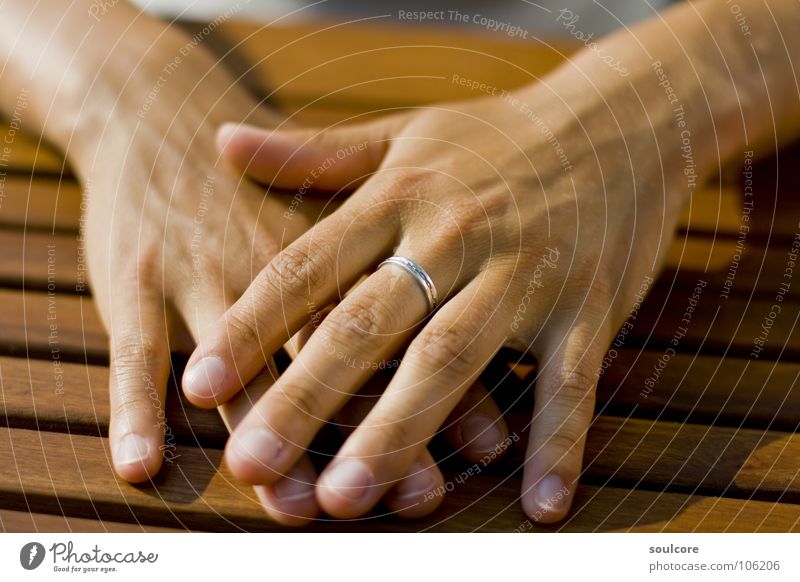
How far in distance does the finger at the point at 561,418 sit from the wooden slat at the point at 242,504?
0.6 inches

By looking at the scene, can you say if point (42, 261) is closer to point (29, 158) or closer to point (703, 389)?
point (29, 158)

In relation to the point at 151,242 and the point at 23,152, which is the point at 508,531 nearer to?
the point at 151,242

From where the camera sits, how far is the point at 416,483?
59cm

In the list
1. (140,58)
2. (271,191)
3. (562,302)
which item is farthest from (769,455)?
(140,58)

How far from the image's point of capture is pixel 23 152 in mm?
1035

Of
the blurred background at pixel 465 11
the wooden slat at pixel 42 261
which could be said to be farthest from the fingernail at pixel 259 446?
the blurred background at pixel 465 11

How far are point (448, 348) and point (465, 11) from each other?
884 mm

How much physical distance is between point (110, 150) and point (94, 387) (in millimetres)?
387

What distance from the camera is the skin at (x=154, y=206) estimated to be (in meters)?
0.63

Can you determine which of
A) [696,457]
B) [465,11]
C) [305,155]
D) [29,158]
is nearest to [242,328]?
[305,155]

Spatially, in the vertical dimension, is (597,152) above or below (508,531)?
above

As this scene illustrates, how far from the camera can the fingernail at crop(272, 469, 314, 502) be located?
574 millimetres
